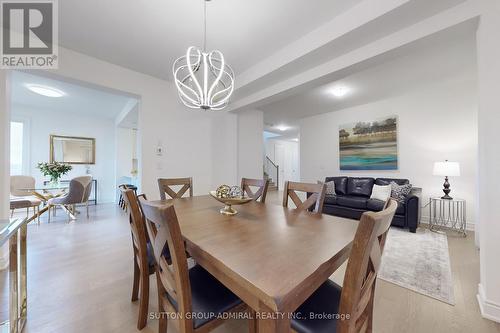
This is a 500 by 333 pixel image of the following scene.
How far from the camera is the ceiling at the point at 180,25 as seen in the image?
180 centimetres

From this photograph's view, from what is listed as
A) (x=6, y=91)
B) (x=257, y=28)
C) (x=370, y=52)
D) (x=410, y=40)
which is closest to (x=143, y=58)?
(x=6, y=91)

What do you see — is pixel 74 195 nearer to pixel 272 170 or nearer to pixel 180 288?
pixel 180 288

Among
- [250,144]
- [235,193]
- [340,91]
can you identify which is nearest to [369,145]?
[340,91]

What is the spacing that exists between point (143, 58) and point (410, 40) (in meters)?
3.08

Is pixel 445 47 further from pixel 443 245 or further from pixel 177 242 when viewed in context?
pixel 177 242

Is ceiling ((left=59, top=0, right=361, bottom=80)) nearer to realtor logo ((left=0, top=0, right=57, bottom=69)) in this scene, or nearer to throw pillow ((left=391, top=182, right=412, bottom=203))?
realtor logo ((left=0, top=0, right=57, bottom=69))

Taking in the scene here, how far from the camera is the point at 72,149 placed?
5188 mm

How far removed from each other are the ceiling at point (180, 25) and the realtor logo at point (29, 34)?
100mm

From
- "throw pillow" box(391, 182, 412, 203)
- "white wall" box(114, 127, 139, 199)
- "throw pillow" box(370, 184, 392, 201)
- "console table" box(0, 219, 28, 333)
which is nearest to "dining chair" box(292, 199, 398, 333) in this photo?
"console table" box(0, 219, 28, 333)

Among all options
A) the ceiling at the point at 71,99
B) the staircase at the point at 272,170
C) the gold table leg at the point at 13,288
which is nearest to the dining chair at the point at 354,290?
the gold table leg at the point at 13,288

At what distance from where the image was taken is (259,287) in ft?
1.95

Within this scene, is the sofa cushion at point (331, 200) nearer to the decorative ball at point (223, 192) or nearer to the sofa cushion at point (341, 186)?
the sofa cushion at point (341, 186)

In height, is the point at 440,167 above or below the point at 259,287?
above

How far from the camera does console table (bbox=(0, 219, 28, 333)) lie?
1.17 metres
